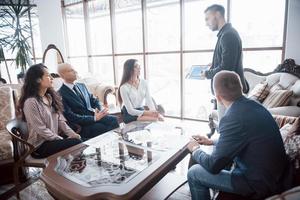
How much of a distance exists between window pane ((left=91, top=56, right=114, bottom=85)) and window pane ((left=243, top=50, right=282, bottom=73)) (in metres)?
2.92

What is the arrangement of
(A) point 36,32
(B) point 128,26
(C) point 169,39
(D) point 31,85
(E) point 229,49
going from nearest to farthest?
(D) point 31,85 < (E) point 229,49 < (C) point 169,39 < (B) point 128,26 < (A) point 36,32

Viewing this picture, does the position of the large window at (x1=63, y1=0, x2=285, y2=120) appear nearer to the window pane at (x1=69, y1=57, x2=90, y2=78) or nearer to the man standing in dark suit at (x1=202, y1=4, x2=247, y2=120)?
the window pane at (x1=69, y1=57, x2=90, y2=78)

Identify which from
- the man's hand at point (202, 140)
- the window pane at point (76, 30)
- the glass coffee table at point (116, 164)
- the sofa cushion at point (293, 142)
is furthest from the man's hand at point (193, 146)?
the window pane at point (76, 30)

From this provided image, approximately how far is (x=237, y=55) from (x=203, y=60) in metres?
1.84

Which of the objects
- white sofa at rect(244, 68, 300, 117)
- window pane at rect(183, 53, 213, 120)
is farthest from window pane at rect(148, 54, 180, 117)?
white sofa at rect(244, 68, 300, 117)

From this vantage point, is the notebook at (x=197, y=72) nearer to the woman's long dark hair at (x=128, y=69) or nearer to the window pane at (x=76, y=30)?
the woman's long dark hair at (x=128, y=69)

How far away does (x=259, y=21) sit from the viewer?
3629 millimetres

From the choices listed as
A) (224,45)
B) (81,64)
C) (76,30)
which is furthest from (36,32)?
(224,45)

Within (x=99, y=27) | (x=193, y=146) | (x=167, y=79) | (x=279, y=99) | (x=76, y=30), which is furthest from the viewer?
(x=76, y=30)

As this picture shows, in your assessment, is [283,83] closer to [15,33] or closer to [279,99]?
[279,99]

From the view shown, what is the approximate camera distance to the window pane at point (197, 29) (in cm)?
404

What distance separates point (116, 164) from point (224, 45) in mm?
1516

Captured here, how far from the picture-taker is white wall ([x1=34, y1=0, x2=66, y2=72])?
511cm

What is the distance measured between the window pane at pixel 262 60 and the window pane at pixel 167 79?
4.06 feet
